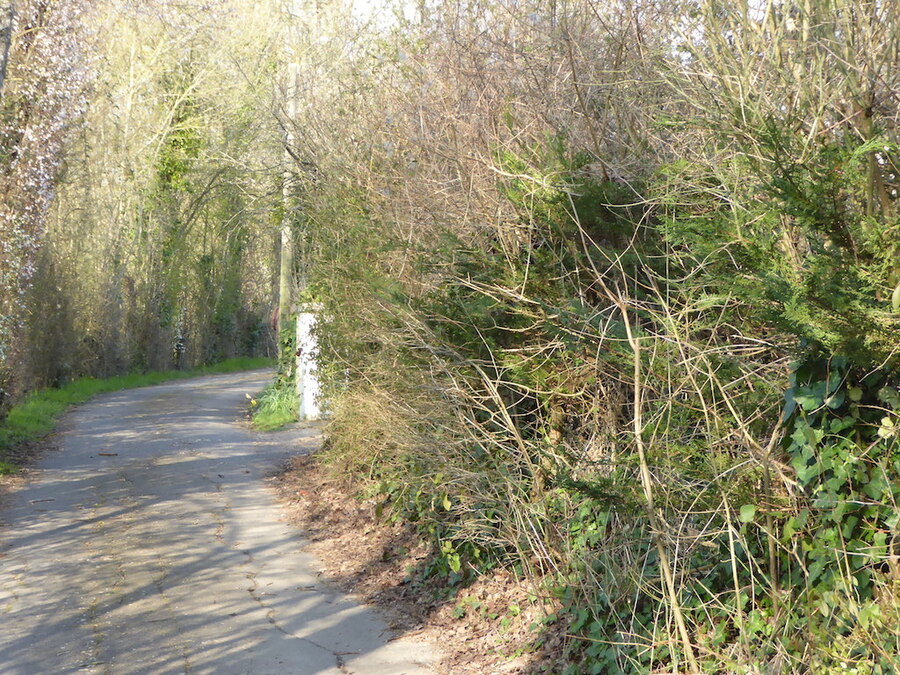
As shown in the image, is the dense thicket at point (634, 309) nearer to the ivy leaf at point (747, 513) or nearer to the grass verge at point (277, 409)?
the ivy leaf at point (747, 513)

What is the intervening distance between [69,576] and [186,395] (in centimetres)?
1649

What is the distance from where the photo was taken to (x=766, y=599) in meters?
5.29

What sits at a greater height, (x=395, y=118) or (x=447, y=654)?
(x=395, y=118)

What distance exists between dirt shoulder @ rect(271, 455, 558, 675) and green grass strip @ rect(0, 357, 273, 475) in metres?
5.33

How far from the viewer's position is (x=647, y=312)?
554 cm

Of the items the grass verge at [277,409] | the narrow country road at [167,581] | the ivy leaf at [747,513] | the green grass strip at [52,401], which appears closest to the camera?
the ivy leaf at [747,513]

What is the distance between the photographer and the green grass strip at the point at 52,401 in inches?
608

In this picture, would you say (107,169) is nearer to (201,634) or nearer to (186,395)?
(186,395)

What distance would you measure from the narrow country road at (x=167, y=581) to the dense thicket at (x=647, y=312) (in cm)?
127

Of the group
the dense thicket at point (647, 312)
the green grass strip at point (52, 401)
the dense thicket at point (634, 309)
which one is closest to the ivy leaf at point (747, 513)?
the dense thicket at point (647, 312)

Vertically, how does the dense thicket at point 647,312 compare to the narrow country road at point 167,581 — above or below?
above

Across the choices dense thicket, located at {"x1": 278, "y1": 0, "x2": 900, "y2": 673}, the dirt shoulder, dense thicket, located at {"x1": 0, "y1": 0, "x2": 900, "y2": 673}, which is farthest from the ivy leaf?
the dirt shoulder

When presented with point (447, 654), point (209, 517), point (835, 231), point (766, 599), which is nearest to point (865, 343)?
point (835, 231)

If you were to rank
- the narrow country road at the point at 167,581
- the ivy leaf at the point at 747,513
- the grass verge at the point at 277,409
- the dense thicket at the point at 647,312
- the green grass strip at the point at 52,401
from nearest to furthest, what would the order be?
the dense thicket at the point at 647,312, the ivy leaf at the point at 747,513, the narrow country road at the point at 167,581, the green grass strip at the point at 52,401, the grass verge at the point at 277,409
